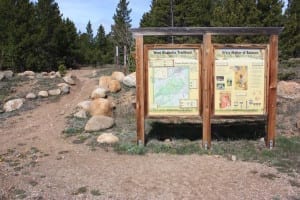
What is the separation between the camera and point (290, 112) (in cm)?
1065

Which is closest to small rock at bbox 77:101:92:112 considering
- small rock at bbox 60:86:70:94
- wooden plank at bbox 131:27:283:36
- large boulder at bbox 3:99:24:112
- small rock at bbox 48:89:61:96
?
large boulder at bbox 3:99:24:112

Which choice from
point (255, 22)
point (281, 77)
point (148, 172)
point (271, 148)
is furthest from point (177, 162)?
point (255, 22)

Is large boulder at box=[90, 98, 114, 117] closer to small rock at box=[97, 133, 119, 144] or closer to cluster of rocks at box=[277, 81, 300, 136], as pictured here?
small rock at box=[97, 133, 119, 144]

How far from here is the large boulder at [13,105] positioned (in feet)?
41.3

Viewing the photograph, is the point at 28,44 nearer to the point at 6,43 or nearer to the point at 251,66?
the point at 6,43

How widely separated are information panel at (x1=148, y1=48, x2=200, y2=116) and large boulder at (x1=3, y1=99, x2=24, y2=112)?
19.5 feet

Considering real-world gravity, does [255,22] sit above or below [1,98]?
above

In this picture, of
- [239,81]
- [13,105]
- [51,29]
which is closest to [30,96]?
[13,105]

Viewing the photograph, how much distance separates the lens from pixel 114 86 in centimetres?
1382

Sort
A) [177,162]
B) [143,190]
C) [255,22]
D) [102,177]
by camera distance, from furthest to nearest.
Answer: [255,22]
[177,162]
[102,177]
[143,190]

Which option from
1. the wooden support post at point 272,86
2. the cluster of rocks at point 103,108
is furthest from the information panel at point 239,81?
the cluster of rocks at point 103,108

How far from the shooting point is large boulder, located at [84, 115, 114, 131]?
9.46 metres

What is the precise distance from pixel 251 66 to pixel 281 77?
6.39 meters

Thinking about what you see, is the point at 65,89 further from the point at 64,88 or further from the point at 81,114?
the point at 81,114
